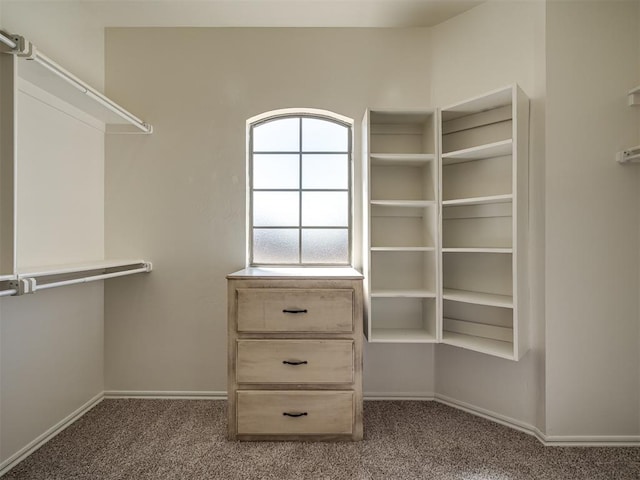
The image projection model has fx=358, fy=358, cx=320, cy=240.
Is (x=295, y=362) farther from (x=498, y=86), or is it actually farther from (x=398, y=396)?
(x=498, y=86)

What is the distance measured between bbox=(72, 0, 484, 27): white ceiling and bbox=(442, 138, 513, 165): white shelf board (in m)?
0.99

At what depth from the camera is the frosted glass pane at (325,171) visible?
2670 millimetres

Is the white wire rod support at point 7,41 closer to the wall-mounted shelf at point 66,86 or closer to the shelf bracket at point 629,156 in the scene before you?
the wall-mounted shelf at point 66,86

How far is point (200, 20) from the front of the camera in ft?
8.11

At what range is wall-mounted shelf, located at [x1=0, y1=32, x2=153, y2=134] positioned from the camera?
143cm

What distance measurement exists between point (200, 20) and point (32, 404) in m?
2.57

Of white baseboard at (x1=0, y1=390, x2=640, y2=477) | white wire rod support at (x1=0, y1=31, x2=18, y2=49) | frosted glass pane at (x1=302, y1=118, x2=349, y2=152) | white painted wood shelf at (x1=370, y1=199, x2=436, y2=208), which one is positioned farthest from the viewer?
frosted glass pane at (x1=302, y1=118, x2=349, y2=152)

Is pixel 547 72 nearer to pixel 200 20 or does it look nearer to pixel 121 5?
pixel 200 20

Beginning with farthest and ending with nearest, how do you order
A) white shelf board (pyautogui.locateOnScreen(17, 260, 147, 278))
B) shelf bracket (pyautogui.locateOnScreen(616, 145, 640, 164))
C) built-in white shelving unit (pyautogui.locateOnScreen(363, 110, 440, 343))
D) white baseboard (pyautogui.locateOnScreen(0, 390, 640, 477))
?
built-in white shelving unit (pyautogui.locateOnScreen(363, 110, 440, 343)) → white baseboard (pyautogui.locateOnScreen(0, 390, 640, 477)) → shelf bracket (pyautogui.locateOnScreen(616, 145, 640, 164)) → white shelf board (pyautogui.locateOnScreen(17, 260, 147, 278))

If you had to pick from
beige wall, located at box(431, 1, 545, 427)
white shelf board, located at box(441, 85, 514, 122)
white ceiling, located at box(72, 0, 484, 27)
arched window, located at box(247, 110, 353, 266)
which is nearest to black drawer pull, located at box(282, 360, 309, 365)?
arched window, located at box(247, 110, 353, 266)

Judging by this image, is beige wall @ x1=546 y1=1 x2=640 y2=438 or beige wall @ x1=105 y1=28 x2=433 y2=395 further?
beige wall @ x1=105 y1=28 x2=433 y2=395

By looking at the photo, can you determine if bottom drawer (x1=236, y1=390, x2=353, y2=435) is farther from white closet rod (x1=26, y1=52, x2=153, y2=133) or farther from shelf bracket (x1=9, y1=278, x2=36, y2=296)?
white closet rod (x1=26, y1=52, x2=153, y2=133)

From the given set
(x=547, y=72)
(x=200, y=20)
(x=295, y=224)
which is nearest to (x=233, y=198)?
(x=295, y=224)

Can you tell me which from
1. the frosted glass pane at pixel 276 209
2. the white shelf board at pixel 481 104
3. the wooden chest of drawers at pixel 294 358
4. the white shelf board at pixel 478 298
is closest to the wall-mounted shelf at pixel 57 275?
the wooden chest of drawers at pixel 294 358
